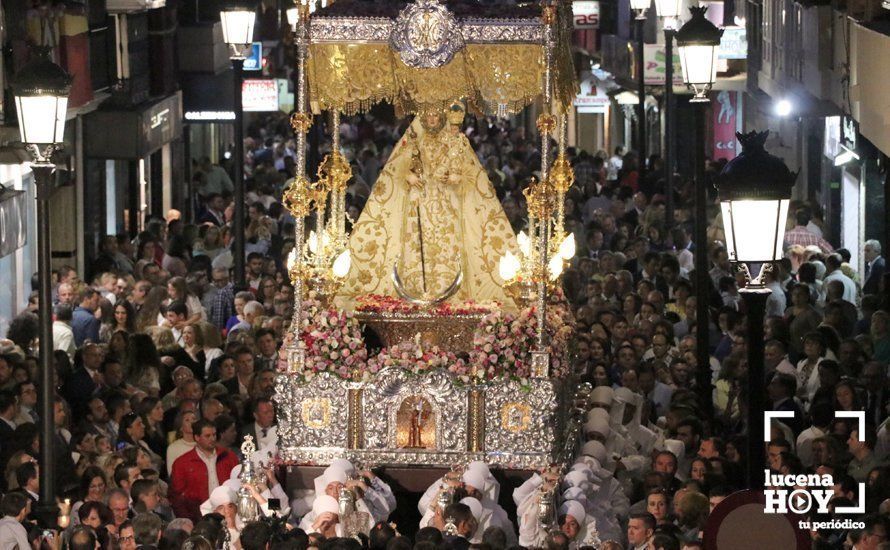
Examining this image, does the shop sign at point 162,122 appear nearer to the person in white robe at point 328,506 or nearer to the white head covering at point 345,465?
the white head covering at point 345,465

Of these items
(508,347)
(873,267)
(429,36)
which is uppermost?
(429,36)

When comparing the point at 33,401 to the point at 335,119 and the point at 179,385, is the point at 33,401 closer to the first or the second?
the point at 179,385

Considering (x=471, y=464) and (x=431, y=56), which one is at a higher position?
(x=431, y=56)

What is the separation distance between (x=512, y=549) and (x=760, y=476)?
3318mm

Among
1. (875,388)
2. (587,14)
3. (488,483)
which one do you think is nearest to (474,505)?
(488,483)

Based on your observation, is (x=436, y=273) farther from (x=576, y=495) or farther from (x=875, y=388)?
(x=875, y=388)

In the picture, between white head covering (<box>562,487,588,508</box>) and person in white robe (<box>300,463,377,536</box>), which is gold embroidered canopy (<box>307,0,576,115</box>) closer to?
person in white robe (<box>300,463,377,536</box>)

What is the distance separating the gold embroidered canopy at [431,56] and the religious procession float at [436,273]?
0.04 ft

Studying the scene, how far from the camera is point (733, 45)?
39.7 metres

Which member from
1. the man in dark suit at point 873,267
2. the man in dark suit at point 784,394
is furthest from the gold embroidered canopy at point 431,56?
the man in dark suit at point 873,267

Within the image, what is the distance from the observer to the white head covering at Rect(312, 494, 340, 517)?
58.2ft

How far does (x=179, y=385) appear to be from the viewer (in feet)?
68.1

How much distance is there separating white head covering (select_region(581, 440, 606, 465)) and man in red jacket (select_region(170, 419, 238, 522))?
298 centimetres

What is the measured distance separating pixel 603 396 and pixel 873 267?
7.97 m
